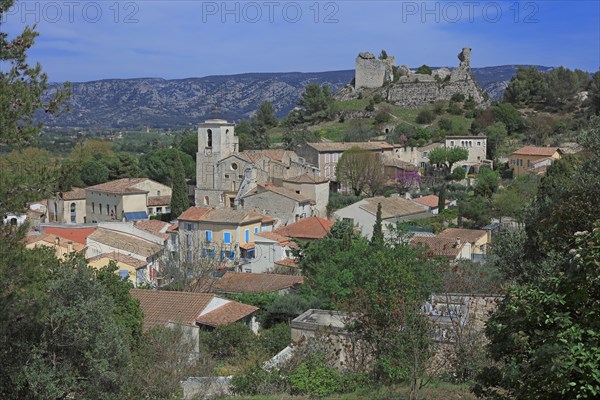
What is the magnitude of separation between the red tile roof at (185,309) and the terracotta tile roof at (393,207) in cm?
1921

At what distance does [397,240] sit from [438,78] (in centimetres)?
5475

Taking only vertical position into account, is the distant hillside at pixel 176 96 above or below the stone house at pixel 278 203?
above

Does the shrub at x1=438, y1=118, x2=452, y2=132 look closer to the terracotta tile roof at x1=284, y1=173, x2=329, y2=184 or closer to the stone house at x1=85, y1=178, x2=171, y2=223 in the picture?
the terracotta tile roof at x1=284, y1=173, x2=329, y2=184

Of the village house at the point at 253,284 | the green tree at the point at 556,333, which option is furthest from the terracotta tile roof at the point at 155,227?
the green tree at the point at 556,333

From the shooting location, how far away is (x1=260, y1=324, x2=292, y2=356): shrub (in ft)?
56.7

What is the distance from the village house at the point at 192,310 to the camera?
18.8 m

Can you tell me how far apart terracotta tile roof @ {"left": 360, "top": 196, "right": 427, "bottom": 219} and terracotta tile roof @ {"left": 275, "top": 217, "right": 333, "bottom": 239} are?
3507 millimetres

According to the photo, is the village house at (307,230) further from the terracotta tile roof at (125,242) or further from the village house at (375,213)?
the terracotta tile roof at (125,242)

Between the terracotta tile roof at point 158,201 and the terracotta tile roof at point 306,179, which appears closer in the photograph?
the terracotta tile roof at point 306,179

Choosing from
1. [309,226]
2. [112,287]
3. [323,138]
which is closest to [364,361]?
[112,287]

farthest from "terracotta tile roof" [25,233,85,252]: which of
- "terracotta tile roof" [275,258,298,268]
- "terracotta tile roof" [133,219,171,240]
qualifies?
"terracotta tile roof" [275,258,298,268]

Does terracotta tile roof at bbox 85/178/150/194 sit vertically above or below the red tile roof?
above

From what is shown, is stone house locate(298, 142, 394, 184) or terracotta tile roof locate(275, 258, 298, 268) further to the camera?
stone house locate(298, 142, 394, 184)

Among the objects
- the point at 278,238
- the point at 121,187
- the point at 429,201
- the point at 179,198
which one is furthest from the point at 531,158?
the point at 121,187
